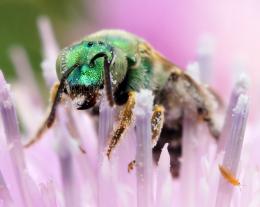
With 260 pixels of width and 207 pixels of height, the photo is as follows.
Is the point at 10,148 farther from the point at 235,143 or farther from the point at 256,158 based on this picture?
the point at 256,158

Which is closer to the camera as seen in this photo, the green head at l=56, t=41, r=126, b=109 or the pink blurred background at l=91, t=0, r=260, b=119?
the green head at l=56, t=41, r=126, b=109

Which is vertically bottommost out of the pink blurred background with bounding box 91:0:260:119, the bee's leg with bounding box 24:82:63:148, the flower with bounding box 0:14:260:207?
the flower with bounding box 0:14:260:207

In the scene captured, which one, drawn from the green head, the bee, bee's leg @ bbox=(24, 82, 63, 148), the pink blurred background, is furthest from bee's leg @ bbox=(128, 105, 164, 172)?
the pink blurred background

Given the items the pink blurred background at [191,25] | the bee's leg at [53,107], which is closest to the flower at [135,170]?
the bee's leg at [53,107]

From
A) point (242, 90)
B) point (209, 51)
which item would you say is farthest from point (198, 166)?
point (209, 51)

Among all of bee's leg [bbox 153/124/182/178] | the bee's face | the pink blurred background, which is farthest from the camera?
the pink blurred background

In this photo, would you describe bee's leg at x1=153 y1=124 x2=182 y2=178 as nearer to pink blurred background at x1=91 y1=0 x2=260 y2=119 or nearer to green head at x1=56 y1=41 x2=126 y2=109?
green head at x1=56 y1=41 x2=126 y2=109

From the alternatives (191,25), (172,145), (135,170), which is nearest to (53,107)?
(135,170)
